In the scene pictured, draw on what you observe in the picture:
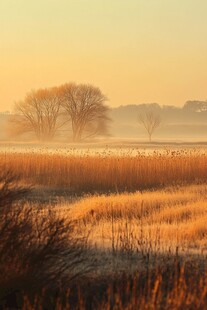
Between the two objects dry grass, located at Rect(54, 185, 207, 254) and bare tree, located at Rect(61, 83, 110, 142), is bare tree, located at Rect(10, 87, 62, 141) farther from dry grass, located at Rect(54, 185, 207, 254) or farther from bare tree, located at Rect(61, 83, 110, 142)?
dry grass, located at Rect(54, 185, 207, 254)

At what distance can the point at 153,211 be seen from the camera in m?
14.8

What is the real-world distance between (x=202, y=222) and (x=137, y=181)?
9549 millimetres

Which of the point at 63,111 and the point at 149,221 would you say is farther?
the point at 63,111

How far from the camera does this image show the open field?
6680mm

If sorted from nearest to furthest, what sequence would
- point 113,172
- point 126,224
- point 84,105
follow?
1. point 126,224
2. point 113,172
3. point 84,105

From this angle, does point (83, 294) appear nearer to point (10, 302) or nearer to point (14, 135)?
point (10, 302)

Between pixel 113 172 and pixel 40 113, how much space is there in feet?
145

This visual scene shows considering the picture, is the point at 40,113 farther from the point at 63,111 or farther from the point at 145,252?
the point at 145,252

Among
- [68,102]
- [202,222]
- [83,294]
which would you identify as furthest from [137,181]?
[68,102]

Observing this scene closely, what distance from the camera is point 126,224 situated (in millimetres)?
9461

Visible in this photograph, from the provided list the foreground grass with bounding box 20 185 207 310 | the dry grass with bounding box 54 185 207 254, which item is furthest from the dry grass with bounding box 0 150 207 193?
the dry grass with bounding box 54 185 207 254

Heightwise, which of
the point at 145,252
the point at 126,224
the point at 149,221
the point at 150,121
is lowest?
the point at 149,221

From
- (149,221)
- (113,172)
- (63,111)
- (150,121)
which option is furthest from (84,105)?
(149,221)

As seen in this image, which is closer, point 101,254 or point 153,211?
point 101,254
